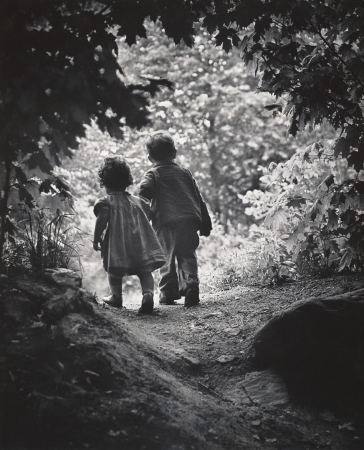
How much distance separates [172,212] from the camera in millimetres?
4824

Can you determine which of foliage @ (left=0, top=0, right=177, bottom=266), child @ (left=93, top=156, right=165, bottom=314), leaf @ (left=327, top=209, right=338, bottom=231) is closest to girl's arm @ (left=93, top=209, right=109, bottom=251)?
child @ (left=93, top=156, right=165, bottom=314)

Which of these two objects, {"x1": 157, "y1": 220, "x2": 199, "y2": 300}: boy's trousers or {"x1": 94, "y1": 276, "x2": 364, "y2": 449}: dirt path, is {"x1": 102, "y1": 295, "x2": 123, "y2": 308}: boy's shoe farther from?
{"x1": 157, "y1": 220, "x2": 199, "y2": 300}: boy's trousers

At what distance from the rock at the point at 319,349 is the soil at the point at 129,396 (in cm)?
12

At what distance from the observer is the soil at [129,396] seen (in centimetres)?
207

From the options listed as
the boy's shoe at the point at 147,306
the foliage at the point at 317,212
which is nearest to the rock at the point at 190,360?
the boy's shoe at the point at 147,306

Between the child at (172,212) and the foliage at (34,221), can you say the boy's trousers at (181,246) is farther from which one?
the foliage at (34,221)

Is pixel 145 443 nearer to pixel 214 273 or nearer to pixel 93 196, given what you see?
pixel 214 273

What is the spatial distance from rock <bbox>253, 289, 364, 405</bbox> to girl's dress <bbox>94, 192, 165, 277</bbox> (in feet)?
5.34

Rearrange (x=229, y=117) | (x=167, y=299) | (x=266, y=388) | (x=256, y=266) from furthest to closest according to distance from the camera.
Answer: (x=229, y=117)
(x=256, y=266)
(x=167, y=299)
(x=266, y=388)

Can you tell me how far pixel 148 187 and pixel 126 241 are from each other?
716 mm

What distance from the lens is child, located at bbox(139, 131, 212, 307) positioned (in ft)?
15.8

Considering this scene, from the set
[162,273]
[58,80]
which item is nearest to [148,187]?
[162,273]

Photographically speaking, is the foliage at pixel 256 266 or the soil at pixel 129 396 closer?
the soil at pixel 129 396

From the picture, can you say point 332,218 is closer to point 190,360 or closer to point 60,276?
point 190,360
